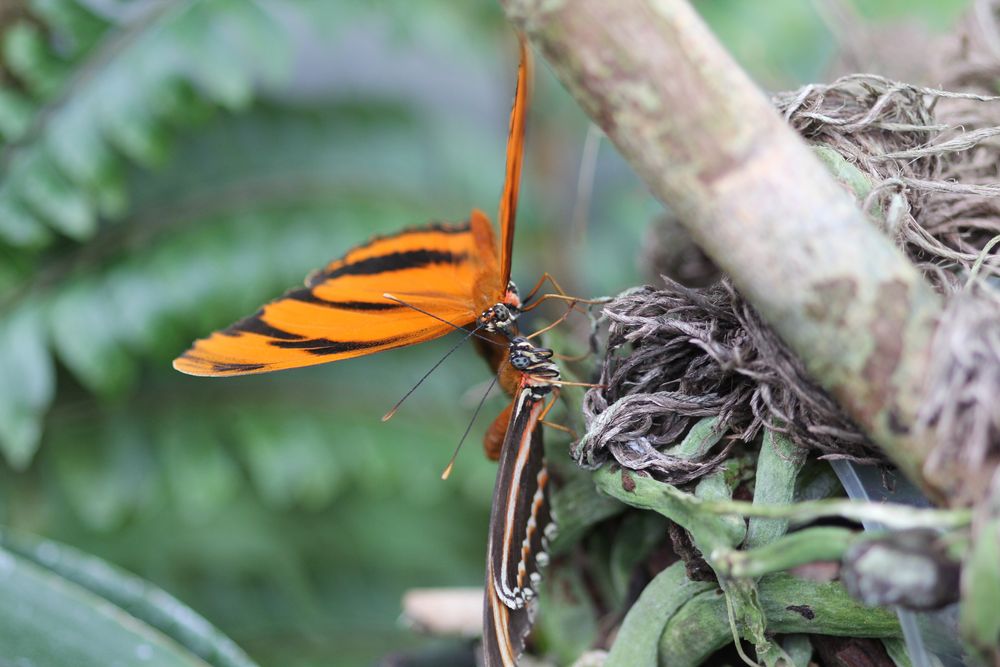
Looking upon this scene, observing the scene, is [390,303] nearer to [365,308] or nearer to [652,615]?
[365,308]

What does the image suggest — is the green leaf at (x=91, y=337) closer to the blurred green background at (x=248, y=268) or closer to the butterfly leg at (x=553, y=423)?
the blurred green background at (x=248, y=268)

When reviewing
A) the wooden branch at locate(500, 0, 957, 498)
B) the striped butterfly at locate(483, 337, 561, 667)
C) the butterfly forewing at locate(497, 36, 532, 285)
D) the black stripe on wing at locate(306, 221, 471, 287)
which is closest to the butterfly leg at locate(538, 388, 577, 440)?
the striped butterfly at locate(483, 337, 561, 667)

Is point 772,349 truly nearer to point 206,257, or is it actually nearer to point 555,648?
point 555,648

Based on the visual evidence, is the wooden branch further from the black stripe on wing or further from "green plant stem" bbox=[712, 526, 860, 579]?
the black stripe on wing

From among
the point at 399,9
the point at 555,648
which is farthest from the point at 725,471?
the point at 399,9

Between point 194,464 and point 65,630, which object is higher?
point 65,630

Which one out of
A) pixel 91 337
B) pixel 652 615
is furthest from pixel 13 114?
pixel 652 615

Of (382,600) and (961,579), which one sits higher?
(961,579)

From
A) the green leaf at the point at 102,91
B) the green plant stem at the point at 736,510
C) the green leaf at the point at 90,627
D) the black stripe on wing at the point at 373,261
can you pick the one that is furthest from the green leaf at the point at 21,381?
the green plant stem at the point at 736,510
